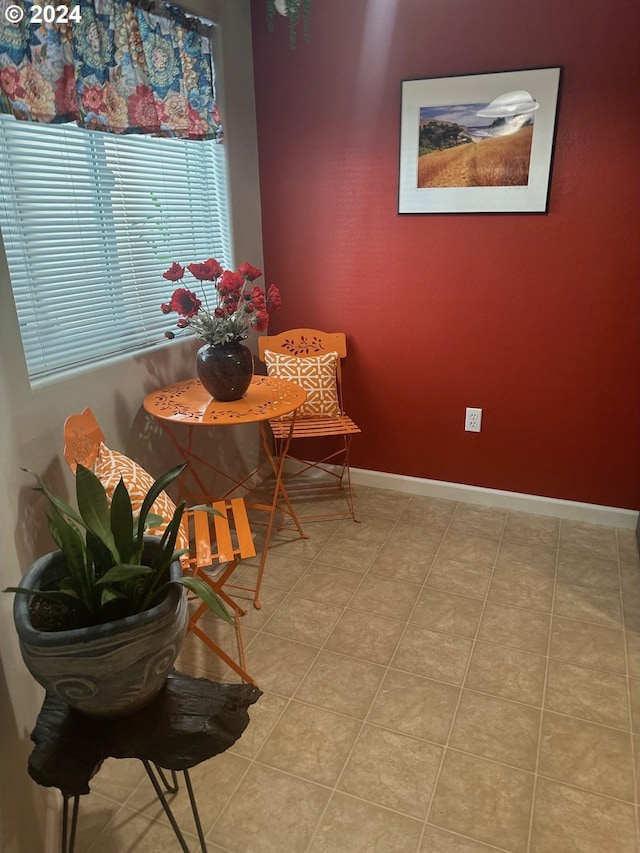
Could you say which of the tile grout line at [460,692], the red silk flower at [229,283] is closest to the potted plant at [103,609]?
the tile grout line at [460,692]

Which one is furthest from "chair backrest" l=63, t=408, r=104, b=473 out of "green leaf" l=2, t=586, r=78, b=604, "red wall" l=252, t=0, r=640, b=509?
"red wall" l=252, t=0, r=640, b=509

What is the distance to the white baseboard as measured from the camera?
2.94 m

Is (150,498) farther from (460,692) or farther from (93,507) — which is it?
(460,692)

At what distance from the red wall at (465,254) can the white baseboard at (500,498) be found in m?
0.04

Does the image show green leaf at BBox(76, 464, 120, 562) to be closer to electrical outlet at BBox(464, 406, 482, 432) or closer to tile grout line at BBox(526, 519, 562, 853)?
tile grout line at BBox(526, 519, 562, 853)

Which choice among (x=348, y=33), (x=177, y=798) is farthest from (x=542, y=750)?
(x=348, y=33)

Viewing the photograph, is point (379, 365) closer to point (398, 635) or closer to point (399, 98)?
point (399, 98)

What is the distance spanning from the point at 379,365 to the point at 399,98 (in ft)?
4.14

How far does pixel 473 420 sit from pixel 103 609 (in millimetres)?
2289

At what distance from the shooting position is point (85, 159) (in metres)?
2.13

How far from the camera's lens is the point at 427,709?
1917 millimetres

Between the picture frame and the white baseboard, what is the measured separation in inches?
54.8

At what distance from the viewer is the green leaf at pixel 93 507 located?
120cm

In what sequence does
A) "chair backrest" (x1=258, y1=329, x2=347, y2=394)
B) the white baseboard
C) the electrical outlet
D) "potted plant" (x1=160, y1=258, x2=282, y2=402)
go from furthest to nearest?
"chair backrest" (x1=258, y1=329, x2=347, y2=394)
the electrical outlet
the white baseboard
"potted plant" (x1=160, y1=258, x2=282, y2=402)
